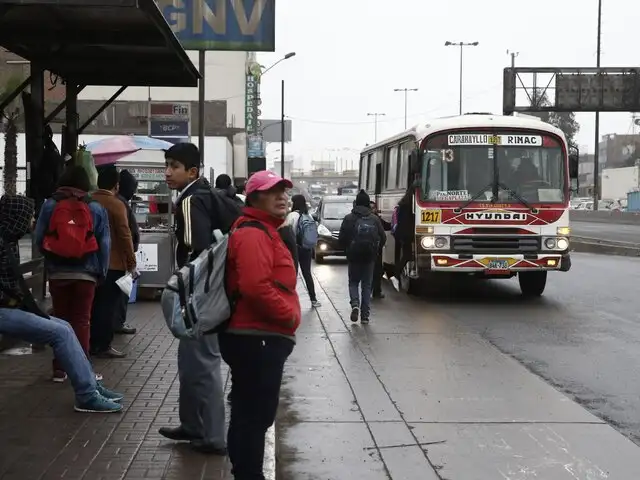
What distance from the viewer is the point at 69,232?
6531 millimetres

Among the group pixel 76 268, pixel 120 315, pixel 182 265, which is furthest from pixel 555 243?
pixel 182 265

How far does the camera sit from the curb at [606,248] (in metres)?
25.6

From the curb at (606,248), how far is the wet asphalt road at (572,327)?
6.61 meters

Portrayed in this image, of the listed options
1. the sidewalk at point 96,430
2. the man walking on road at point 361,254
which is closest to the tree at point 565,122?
the man walking on road at point 361,254

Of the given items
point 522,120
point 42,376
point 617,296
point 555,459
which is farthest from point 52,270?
point 617,296

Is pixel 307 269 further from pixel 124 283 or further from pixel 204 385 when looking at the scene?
pixel 204 385

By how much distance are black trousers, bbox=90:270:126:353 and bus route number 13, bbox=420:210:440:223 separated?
267 inches

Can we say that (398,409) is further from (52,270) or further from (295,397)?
(52,270)

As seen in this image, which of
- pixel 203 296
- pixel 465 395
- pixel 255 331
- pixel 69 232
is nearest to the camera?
pixel 255 331

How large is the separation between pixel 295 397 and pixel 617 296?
9.37 metres

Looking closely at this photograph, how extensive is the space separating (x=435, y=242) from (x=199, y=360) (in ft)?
29.0

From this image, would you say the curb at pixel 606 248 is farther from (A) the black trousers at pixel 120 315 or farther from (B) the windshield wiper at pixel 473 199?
(A) the black trousers at pixel 120 315

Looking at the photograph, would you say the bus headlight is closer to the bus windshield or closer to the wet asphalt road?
the bus windshield

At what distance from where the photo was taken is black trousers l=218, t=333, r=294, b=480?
4023mm
